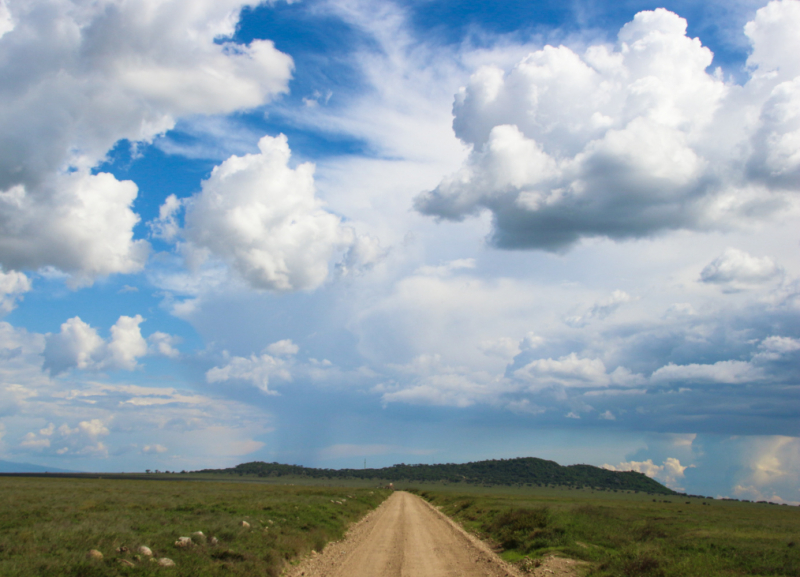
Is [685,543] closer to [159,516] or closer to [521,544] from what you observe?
[521,544]

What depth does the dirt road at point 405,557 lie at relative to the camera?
20.9m

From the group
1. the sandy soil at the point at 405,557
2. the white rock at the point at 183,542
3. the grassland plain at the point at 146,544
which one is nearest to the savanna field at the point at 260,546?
the grassland plain at the point at 146,544

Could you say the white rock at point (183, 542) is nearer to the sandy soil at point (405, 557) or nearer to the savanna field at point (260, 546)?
the savanna field at point (260, 546)

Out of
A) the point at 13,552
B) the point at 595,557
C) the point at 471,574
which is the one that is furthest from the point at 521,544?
the point at 13,552

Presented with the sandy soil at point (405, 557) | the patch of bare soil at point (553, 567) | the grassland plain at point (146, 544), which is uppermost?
the grassland plain at point (146, 544)

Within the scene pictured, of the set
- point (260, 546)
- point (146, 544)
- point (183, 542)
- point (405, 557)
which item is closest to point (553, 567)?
point (405, 557)

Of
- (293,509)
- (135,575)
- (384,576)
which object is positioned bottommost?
(293,509)

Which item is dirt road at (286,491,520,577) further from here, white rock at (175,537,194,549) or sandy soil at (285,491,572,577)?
white rock at (175,537,194,549)

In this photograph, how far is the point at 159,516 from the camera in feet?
96.3

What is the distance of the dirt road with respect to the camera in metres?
20.9

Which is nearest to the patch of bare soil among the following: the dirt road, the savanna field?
the savanna field

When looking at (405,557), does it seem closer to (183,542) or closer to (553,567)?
(553,567)

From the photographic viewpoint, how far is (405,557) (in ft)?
79.8

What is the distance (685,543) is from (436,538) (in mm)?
15901
